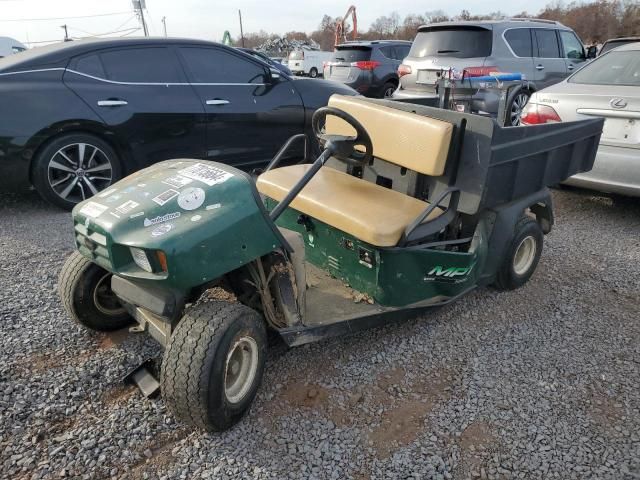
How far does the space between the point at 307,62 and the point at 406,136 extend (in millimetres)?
18532

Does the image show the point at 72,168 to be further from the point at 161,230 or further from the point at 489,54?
the point at 489,54

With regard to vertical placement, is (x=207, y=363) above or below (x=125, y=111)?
below

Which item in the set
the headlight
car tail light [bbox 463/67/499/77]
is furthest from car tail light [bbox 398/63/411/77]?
the headlight

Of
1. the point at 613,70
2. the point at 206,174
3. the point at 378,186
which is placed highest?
the point at 613,70

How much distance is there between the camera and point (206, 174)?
226 centimetres

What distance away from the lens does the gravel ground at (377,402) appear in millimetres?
2037

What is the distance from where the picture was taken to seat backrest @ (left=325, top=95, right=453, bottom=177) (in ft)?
8.91

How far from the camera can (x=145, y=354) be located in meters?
2.65

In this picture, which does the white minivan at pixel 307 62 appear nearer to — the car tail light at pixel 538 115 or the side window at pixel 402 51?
the side window at pixel 402 51

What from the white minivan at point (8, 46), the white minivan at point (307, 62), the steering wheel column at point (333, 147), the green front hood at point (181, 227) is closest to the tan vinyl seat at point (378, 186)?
the steering wheel column at point (333, 147)

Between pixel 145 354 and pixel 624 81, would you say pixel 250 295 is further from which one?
pixel 624 81

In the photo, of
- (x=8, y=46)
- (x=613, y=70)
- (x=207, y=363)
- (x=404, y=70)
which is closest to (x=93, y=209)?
(x=207, y=363)

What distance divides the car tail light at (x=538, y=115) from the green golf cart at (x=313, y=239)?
1.05m

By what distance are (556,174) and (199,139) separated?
3.24 m
